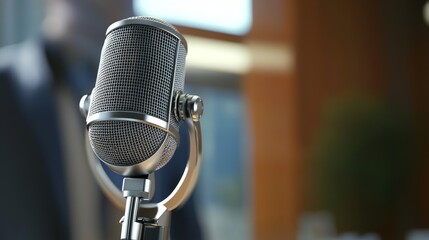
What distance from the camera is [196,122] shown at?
0.52 m

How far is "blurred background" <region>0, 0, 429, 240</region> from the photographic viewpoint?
3135mm

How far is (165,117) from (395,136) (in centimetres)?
352

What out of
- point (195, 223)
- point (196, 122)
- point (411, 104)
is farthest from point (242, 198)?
point (196, 122)

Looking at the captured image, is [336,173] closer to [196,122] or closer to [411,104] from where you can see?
[411,104]

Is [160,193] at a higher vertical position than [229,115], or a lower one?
lower

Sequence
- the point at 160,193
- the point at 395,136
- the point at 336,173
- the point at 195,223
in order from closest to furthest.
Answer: the point at 160,193, the point at 195,223, the point at 336,173, the point at 395,136

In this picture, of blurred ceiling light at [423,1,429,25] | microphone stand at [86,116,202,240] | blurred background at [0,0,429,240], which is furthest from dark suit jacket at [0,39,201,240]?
blurred ceiling light at [423,1,429,25]

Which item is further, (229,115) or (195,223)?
(229,115)

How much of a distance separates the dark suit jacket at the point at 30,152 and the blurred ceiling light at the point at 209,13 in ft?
2.44

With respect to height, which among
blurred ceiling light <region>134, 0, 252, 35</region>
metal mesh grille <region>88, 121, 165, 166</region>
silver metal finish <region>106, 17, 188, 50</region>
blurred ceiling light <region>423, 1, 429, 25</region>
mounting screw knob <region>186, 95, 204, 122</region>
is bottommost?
metal mesh grille <region>88, 121, 165, 166</region>

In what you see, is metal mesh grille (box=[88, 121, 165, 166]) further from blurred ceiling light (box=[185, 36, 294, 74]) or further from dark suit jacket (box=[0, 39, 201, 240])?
blurred ceiling light (box=[185, 36, 294, 74])

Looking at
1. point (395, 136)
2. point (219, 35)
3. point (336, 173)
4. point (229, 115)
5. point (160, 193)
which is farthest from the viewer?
point (395, 136)

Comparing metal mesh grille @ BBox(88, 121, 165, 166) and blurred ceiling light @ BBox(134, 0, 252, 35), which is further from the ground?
blurred ceiling light @ BBox(134, 0, 252, 35)

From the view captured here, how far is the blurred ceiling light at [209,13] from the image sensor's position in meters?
2.42
